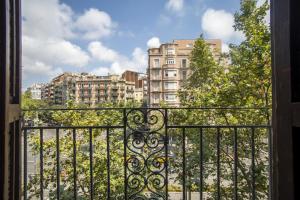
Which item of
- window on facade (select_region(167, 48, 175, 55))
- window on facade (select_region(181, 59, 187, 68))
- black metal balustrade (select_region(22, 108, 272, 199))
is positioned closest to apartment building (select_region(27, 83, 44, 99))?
black metal balustrade (select_region(22, 108, 272, 199))

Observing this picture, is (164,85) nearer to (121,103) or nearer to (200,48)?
(121,103)

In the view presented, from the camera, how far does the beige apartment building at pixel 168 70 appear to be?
2.87m

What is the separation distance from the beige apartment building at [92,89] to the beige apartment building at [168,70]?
0.26m

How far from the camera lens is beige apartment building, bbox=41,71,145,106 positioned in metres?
3.13

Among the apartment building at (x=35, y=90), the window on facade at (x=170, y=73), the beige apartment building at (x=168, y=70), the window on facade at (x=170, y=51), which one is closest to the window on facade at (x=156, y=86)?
the beige apartment building at (x=168, y=70)

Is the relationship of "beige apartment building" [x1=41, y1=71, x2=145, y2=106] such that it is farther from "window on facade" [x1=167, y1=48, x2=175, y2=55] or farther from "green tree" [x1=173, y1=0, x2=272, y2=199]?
"green tree" [x1=173, y1=0, x2=272, y2=199]

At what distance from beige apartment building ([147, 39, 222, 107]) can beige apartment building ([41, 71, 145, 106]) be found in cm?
26

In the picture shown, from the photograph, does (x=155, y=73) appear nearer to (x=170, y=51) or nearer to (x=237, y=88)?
(x=170, y=51)

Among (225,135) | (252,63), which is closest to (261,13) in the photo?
(252,63)

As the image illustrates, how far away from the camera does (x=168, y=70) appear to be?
3.00 metres

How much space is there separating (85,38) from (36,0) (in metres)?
1.30

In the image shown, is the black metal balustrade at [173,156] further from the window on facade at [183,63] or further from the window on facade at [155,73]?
the window on facade at [183,63]

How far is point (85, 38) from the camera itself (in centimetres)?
411

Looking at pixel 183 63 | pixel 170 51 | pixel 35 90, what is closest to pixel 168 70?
pixel 170 51
